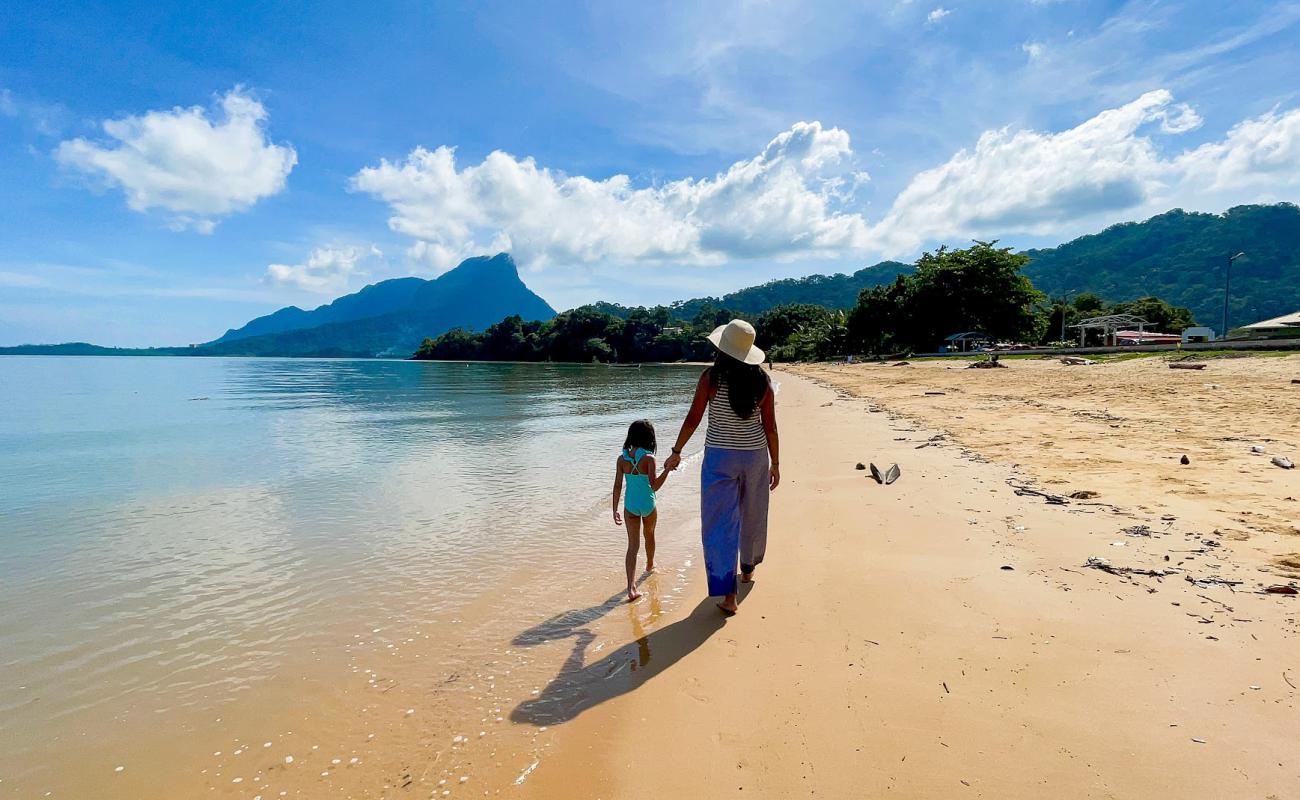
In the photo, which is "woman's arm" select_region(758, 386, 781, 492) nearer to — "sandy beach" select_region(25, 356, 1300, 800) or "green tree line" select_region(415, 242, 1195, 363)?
"sandy beach" select_region(25, 356, 1300, 800)

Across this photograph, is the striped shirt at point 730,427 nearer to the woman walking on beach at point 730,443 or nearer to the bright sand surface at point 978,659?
the woman walking on beach at point 730,443

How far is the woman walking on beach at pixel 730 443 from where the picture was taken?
4254 mm

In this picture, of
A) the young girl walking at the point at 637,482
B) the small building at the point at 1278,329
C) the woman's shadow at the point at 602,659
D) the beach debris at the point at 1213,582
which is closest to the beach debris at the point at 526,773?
the woman's shadow at the point at 602,659

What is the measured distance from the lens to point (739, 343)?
4.25 meters

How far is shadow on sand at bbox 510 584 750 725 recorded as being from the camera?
3426mm

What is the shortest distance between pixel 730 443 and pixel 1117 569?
3.22 meters

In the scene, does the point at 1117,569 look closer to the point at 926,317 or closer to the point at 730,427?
the point at 730,427

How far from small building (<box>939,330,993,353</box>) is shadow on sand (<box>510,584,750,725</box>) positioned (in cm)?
6052

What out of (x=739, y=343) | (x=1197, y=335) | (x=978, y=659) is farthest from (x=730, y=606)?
(x=1197, y=335)

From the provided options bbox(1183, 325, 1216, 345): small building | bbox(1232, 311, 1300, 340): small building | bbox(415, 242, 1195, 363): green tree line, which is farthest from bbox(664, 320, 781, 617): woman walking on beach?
bbox(415, 242, 1195, 363): green tree line

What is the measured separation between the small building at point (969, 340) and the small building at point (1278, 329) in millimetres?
19082

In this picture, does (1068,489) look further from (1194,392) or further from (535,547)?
(1194,392)

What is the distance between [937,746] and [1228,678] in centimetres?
170

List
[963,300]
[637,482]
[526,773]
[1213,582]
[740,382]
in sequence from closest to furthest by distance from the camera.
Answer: [526,773] < [1213,582] < [740,382] < [637,482] < [963,300]
